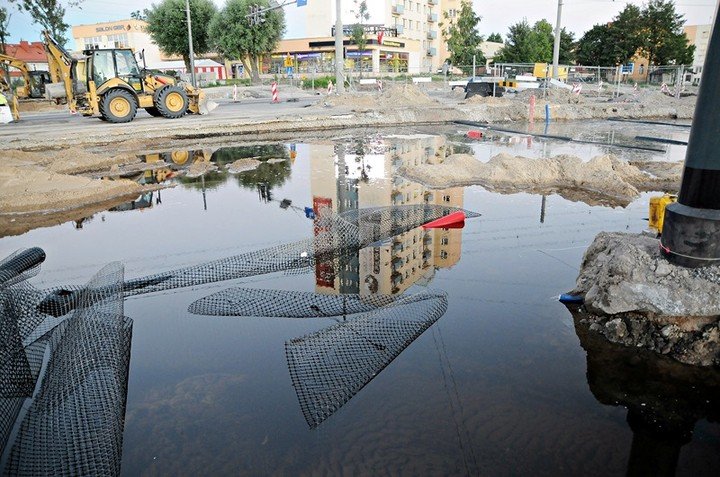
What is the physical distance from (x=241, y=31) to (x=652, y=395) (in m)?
50.7

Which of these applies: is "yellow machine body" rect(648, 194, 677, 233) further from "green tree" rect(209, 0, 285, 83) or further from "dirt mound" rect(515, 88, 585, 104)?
"green tree" rect(209, 0, 285, 83)

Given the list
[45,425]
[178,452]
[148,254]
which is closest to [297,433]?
[178,452]

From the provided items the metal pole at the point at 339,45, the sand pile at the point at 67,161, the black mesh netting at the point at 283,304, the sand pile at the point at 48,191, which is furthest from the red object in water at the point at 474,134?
the black mesh netting at the point at 283,304

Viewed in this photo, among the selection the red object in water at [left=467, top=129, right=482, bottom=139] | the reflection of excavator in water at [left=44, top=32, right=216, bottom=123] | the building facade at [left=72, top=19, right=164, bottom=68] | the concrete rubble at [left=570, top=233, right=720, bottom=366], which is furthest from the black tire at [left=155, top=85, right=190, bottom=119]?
the building facade at [left=72, top=19, right=164, bottom=68]

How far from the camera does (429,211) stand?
7.94 metres

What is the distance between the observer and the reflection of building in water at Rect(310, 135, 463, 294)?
5727mm

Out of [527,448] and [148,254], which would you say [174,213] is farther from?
[527,448]

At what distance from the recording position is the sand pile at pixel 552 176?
9.73m

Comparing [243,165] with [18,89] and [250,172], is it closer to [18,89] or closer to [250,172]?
[250,172]

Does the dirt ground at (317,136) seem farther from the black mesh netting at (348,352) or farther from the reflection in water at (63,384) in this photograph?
the black mesh netting at (348,352)

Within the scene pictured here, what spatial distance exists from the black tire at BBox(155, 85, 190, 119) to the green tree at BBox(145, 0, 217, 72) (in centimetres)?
3530

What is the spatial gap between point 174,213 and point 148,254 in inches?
86.4

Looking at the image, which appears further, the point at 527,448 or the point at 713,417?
the point at 713,417

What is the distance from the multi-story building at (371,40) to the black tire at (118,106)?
45.5 meters
